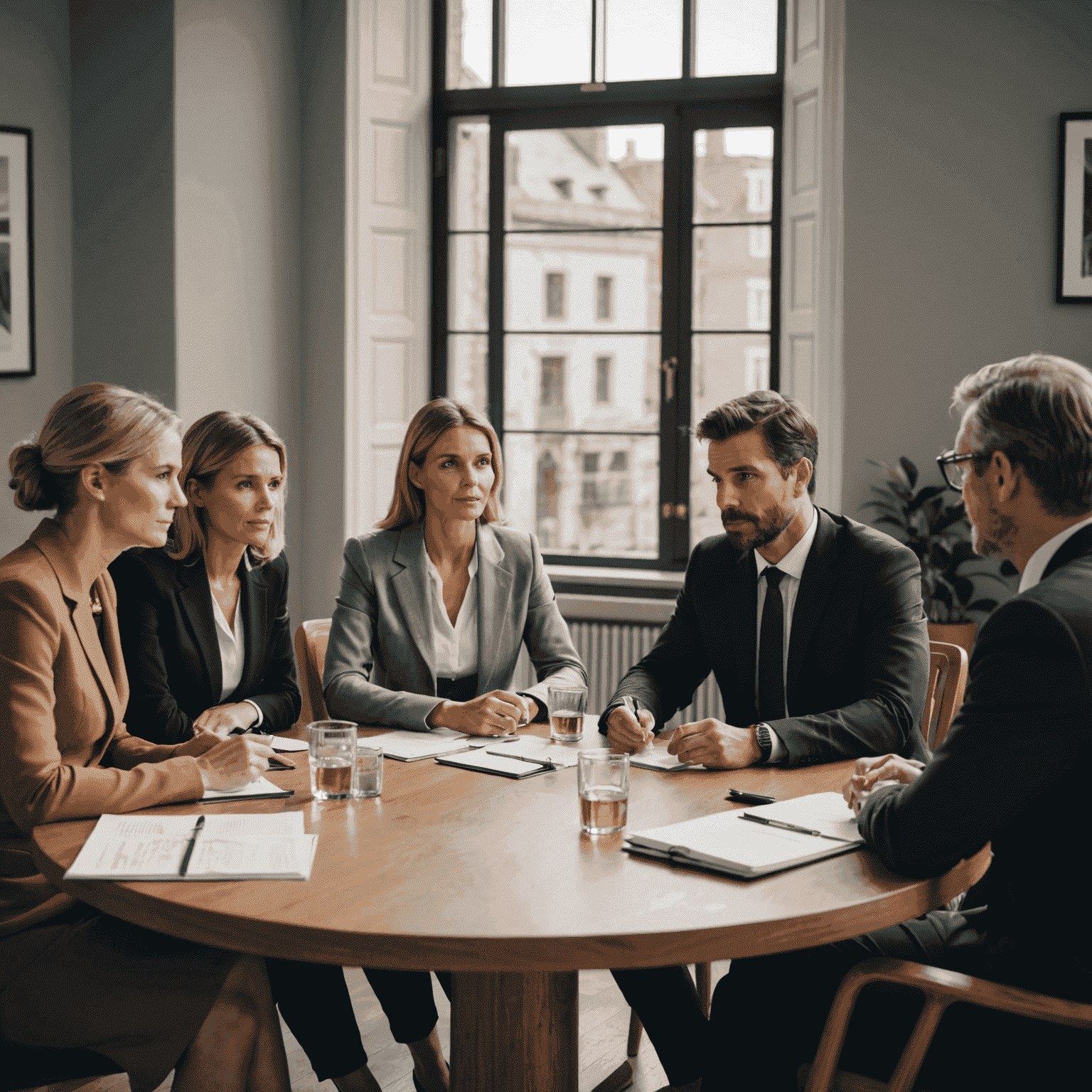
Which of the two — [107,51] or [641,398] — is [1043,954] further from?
[107,51]

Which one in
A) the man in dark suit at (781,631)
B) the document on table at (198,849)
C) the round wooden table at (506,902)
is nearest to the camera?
the round wooden table at (506,902)

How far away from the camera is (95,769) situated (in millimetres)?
1715

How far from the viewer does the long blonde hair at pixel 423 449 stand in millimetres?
2686

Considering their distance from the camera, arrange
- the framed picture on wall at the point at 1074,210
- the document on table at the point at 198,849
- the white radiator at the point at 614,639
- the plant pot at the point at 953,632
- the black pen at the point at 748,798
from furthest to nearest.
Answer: the white radiator at the point at 614,639 → the framed picture on wall at the point at 1074,210 → the plant pot at the point at 953,632 → the black pen at the point at 748,798 → the document on table at the point at 198,849

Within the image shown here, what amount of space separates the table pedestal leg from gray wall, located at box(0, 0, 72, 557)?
2.92 meters

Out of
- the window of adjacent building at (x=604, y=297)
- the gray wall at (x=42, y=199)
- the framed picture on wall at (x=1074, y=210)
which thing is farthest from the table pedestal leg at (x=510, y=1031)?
the window of adjacent building at (x=604, y=297)

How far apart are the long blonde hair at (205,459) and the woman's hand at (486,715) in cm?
59

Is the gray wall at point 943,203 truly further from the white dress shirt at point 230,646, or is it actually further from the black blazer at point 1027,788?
the black blazer at point 1027,788

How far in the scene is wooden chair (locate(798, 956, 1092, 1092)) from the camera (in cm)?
131

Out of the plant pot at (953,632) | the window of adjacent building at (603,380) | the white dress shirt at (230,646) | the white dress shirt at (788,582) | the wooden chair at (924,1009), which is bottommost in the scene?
the wooden chair at (924,1009)

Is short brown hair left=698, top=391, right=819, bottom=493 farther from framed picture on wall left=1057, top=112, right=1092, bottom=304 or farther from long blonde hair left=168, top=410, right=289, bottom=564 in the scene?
framed picture on wall left=1057, top=112, right=1092, bottom=304

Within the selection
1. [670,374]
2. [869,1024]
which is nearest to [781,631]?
[869,1024]

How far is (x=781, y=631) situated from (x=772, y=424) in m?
0.41

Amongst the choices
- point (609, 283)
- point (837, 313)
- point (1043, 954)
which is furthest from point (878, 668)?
point (609, 283)
